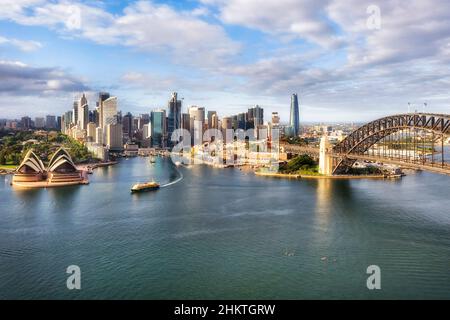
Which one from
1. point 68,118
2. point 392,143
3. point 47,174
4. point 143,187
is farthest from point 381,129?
point 68,118

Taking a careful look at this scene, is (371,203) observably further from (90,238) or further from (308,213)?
(90,238)

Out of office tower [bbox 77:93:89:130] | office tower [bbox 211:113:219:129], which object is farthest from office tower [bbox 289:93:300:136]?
office tower [bbox 77:93:89:130]

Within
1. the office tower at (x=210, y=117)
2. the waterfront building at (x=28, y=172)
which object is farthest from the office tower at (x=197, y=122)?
the waterfront building at (x=28, y=172)

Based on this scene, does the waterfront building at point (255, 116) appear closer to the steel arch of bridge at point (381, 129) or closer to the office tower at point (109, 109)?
the office tower at point (109, 109)

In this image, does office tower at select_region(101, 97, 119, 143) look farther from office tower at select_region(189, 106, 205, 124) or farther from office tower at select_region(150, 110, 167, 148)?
office tower at select_region(189, 106, 205, 124)

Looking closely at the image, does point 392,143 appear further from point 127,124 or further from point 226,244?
point 127,124
